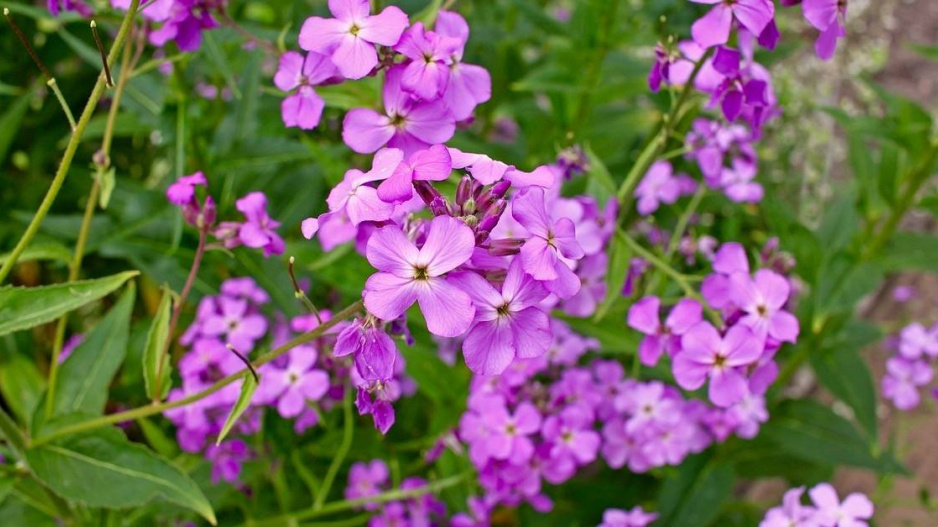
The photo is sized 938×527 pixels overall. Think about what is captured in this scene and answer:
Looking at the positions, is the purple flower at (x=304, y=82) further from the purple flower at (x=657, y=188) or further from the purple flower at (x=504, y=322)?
the purple flower at (x=657, y=188)

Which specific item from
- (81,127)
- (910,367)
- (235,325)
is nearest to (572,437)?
(235,325)

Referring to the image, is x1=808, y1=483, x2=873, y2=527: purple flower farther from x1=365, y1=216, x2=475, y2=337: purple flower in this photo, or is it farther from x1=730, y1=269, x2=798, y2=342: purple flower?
x1=365, y1=216, x2=475, y2=337: purple flower

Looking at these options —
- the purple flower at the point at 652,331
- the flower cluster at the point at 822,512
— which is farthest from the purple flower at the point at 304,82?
the flower cluster at the point at 822,512

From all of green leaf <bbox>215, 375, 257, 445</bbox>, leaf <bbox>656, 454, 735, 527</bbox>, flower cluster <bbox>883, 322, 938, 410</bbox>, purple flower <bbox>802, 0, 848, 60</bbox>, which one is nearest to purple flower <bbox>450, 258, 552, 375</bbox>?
green leaf <bbox>215, 375, 257, 445</bbox>

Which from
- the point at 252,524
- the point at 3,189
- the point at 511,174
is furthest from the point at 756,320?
the point at 3,189

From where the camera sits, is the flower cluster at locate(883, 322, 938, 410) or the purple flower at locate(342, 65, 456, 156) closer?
the purple flower at locate(342, 65, 456, 156)

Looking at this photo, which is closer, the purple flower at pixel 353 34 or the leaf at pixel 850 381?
the purple flower at pixel 353 34
